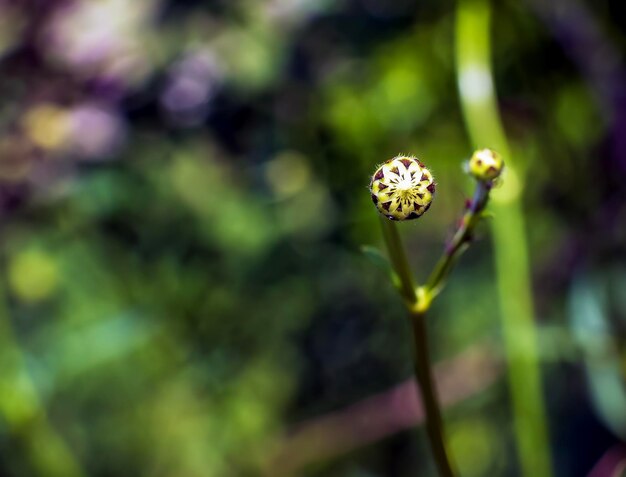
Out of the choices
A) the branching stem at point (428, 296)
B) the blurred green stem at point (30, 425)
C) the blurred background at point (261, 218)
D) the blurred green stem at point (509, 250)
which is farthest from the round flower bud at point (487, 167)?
the blurred green stem at point (30, 425)

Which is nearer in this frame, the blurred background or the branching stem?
the branching stem

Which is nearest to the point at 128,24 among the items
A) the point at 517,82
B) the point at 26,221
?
the point at 26,221

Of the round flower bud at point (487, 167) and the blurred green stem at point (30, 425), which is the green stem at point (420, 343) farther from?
the blurred green stem at point (30, 425)

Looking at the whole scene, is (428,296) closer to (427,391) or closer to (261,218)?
(427,391)

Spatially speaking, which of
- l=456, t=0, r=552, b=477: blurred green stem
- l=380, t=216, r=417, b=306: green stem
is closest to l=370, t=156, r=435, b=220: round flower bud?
l=380, t=216, r=417, b=306: green stem

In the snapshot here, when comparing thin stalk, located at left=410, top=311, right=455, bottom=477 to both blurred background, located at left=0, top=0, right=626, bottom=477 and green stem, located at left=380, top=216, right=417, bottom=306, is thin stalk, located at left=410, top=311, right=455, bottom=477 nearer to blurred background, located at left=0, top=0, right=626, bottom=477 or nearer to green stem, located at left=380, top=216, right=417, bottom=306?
green stem, located at left=380, top=216, right=417, bottom=306
